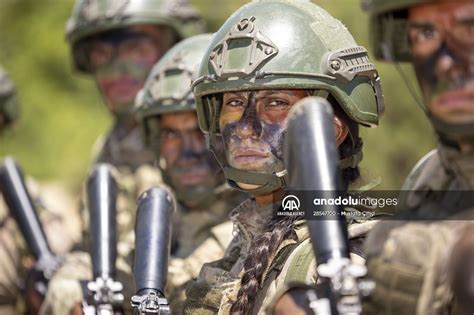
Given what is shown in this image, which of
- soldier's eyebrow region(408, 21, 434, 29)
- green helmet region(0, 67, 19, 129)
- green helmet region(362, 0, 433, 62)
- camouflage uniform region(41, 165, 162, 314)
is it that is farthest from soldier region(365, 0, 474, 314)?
green helmet region(0, 67, 19, 129)

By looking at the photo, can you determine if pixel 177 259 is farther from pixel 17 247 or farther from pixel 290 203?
pixel 17 247

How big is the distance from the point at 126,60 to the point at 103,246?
9.23 ft

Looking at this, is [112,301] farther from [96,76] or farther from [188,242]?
[96,76]

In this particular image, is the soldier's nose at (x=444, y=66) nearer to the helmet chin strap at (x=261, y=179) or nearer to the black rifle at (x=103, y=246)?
the helmet chin strap at (x=261, y=179)

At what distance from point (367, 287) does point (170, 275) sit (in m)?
2.97

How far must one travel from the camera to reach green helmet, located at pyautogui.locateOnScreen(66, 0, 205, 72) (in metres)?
9.85

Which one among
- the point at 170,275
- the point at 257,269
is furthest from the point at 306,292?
the point at 170,275

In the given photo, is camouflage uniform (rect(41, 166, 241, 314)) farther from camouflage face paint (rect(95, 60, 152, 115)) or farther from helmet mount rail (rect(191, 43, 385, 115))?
helmet mount rail (rect(191, 43, 385, 115))

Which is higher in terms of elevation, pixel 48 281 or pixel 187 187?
pixel 187 187

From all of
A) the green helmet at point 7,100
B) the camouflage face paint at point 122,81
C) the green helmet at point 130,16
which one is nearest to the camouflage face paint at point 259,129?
the camouflage face paint at point 122,81

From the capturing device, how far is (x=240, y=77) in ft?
19.1

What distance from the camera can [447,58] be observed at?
471 centimetres

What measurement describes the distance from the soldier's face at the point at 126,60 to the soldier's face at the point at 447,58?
5096 mm

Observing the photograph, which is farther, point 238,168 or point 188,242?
point 188,242
